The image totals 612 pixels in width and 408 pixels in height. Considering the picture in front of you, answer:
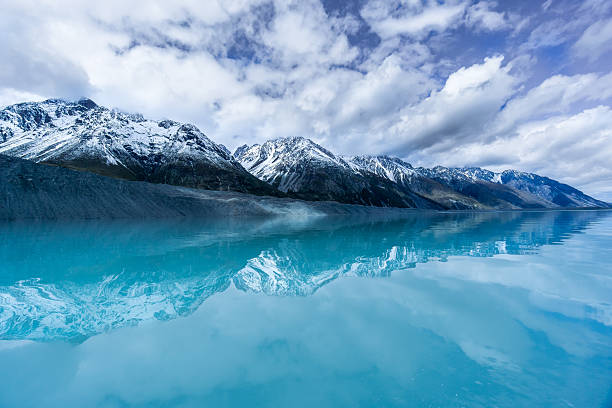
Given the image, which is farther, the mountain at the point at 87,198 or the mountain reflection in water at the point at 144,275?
the mountain at the point at 87,198

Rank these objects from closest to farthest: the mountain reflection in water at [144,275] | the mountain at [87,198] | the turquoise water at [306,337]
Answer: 1. the turquoise water at [306,337]
2. the mountain reflection in water at [144,275]
3. the mountain at [87,198]

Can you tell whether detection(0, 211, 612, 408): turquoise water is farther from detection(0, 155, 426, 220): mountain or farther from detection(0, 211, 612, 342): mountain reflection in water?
detection(0, 155, 426, 220): mountain

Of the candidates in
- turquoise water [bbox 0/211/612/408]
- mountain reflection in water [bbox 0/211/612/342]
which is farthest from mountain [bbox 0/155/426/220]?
turquoise water [bbox 0/211/612/408]

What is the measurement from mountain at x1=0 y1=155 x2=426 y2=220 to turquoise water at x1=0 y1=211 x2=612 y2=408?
5665cm

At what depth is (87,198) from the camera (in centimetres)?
6700

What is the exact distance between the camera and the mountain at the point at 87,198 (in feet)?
195

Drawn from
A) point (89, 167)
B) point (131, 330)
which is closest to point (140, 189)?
point (131, 330)

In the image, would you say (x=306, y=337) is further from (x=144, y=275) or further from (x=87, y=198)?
(x=87, y=198)

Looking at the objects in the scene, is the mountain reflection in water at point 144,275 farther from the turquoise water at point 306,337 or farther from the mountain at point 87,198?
the mountain at point 87,198

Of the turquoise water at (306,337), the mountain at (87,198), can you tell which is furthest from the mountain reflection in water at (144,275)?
the mountain at (87,198)

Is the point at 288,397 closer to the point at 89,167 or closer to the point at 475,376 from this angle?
the point at 475,376

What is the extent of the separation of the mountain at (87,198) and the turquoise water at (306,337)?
56651 millimetres

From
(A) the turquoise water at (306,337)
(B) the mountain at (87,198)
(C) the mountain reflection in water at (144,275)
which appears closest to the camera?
(A) the turquoise water at (306,337)

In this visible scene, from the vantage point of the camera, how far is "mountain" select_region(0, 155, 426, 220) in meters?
59.3
